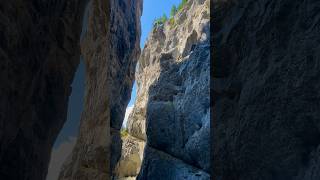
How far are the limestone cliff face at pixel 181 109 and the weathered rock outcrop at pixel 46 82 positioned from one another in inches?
231

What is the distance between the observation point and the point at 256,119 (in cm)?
235

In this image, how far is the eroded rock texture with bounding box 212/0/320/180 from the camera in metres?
2.06

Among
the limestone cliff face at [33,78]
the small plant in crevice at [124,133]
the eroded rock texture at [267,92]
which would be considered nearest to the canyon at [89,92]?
the limestone cliff face at [33,78]

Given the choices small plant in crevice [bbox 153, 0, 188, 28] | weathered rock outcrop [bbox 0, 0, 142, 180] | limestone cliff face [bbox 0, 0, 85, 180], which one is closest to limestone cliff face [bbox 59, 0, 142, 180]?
weathered rock outcrop [bbox 0, 0, 142, 180]

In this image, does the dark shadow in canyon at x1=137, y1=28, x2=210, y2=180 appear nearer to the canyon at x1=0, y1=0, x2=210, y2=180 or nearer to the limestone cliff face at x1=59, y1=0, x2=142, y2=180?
the canyon at x1=0, y1=0, x2=210, y2=180

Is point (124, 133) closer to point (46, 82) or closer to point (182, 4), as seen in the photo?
point (182, 4)

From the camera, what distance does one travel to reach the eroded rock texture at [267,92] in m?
2.06

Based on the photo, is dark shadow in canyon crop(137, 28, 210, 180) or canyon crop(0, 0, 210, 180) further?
dark shadow in canyon crop(137, 28, 210, 180)

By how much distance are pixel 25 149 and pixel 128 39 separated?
7249 millimetres

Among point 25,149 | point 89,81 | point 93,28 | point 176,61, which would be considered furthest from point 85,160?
point 176,61

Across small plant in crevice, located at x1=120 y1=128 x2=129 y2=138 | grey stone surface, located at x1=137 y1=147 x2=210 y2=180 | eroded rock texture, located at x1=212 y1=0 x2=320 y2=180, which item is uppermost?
eroded rock texture, located at x1=212 y1=0 x2=320 y2=180

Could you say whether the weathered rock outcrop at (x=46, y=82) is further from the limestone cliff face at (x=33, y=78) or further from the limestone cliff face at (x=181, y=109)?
the limestone cliff face at (x=181, y=109)

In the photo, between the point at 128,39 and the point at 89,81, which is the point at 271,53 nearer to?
the point at 89,81

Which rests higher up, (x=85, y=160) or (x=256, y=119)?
(x=256, y=119)
